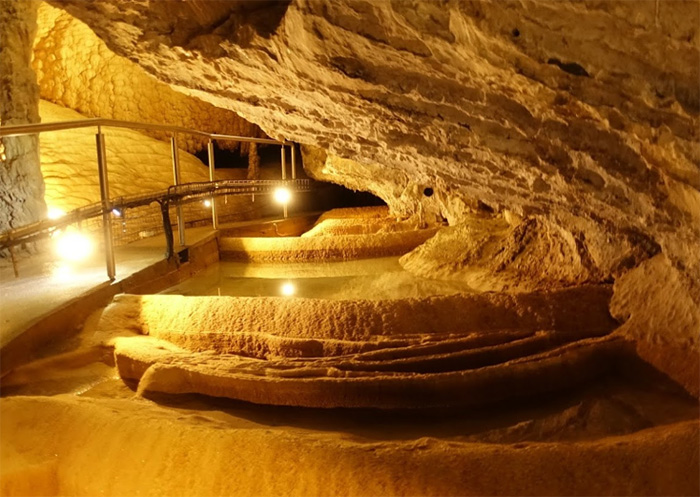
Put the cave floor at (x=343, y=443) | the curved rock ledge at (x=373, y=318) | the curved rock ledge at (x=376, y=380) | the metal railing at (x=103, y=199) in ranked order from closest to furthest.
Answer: the cave floor at (x=343, y=443)
the curved rock ledge at (x=376, y=380)
the curved rock ledge at (x=373, y=318)
the metal railing at (x=103, y=199)

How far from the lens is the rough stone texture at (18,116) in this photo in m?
7.15

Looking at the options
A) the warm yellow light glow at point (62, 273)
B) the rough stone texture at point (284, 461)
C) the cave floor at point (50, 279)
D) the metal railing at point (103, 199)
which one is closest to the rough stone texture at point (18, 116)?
the cave floor at point (50, 279)

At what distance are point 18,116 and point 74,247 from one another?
218 centimetres

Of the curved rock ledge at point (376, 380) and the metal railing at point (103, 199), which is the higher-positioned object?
the metal railing at point (103, 199)

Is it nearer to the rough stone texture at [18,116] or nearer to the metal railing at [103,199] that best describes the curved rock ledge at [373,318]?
the metal railing at [103,199]

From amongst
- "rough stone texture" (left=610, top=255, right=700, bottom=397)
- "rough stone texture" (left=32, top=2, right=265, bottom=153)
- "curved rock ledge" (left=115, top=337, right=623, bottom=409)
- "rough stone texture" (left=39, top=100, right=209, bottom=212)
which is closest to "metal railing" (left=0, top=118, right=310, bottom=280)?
"curved rock ledge" (left=115, top=337, right=623, bottom=409)

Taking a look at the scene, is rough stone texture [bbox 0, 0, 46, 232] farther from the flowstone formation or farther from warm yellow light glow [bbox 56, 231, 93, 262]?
the flowstone formation

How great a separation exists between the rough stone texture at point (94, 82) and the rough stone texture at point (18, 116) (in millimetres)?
3633

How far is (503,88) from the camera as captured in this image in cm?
293

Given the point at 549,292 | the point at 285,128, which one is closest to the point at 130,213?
the point at 285,128

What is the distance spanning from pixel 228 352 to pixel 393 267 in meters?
3.77

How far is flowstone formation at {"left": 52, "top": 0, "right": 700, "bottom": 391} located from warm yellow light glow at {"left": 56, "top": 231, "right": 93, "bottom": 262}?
279cm

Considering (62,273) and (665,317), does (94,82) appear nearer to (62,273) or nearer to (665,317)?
(62,273)

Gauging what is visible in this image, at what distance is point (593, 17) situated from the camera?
2148mm
